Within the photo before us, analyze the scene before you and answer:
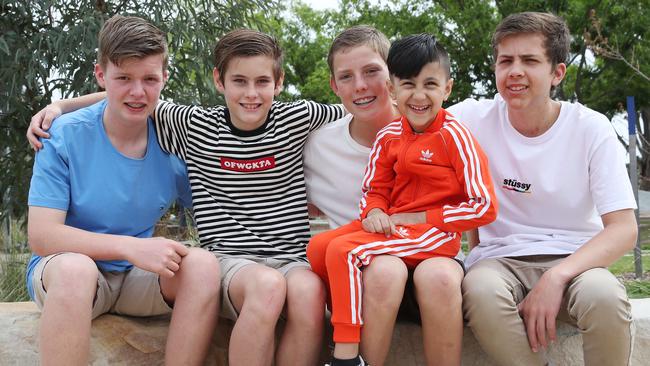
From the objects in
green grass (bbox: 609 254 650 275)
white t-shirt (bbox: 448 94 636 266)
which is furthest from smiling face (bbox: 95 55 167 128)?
green grass (bbox: 609 254 650 275)

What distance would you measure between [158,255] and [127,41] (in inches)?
32.9

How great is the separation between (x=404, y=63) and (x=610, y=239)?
945mm

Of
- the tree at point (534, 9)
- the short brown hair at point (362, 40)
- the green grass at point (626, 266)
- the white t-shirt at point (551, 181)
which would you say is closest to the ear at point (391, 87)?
the short brown hair at point (362, 40)

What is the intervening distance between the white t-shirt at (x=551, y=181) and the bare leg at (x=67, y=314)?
1473mm

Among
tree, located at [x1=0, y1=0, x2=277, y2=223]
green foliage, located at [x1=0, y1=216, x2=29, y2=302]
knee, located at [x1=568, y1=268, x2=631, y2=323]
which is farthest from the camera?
tree, located at [x1=0, y1=0, x2=277, y2=223]

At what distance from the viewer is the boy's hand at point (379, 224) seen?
2.41 meters

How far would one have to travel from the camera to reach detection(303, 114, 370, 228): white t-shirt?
2.93m

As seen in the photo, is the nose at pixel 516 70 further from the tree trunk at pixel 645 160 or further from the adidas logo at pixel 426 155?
the tree trunk at pixel 645 160

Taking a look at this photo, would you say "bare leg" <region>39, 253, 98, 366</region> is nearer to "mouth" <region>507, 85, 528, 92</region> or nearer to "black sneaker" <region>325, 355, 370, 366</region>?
"black sneaker" <region>325, 355, 370, 366</region>

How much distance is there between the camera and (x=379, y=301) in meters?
2.33

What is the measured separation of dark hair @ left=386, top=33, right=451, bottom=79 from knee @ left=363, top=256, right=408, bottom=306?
2.28ft

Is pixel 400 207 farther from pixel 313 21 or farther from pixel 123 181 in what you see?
pixel 313 21

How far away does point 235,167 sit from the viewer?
2.82 metres

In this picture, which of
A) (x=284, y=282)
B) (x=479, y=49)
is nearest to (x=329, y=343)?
(x=284, y=282)
